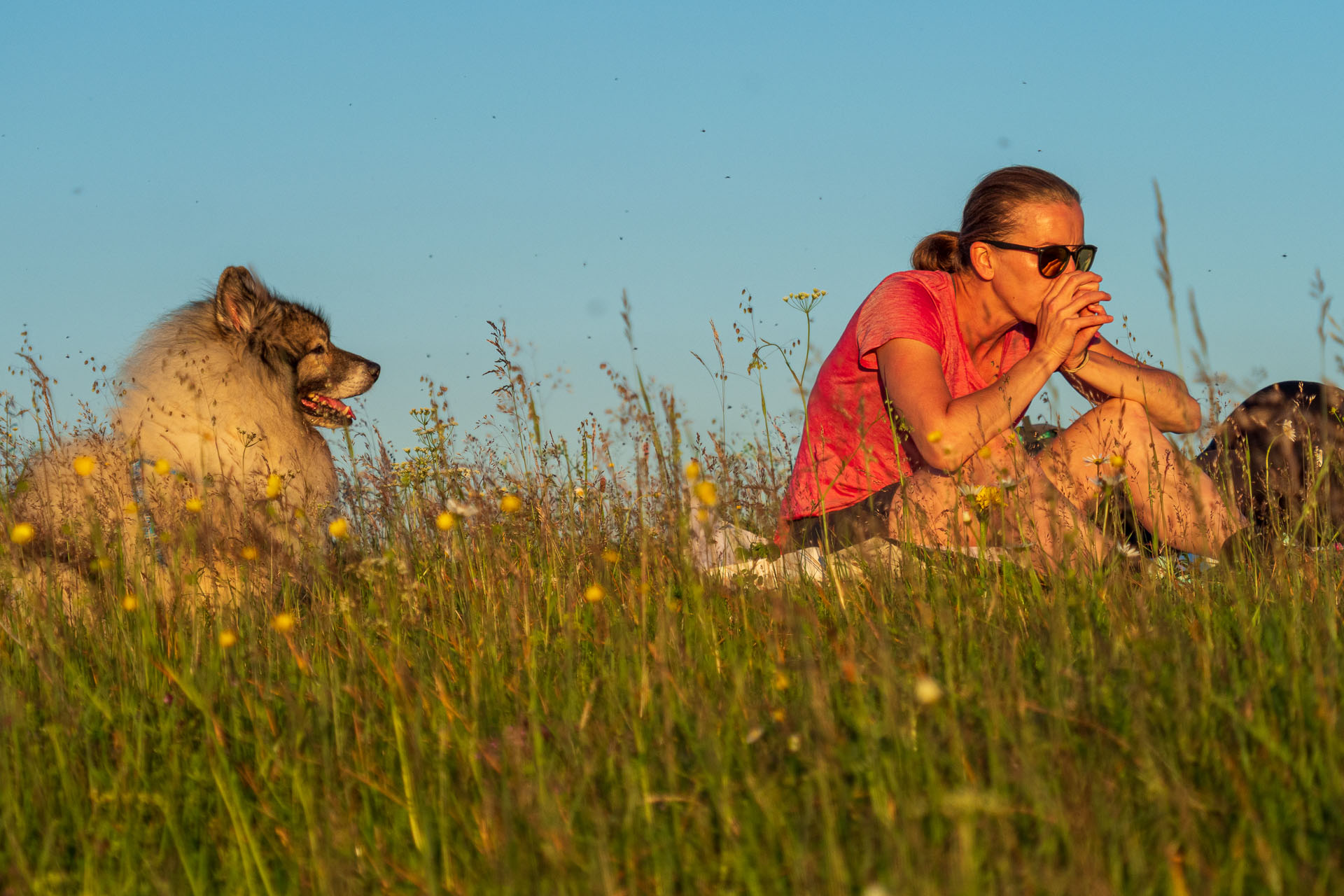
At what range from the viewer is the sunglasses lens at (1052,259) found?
383 centimetres

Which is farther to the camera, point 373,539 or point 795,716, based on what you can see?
point 373,539

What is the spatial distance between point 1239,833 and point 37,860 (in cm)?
174

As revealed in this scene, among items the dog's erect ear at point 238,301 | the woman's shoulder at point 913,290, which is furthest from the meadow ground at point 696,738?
the dog's erect ear at point 238,301

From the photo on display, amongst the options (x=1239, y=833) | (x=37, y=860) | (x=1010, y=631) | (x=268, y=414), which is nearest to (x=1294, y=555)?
(x=1010, y=631)

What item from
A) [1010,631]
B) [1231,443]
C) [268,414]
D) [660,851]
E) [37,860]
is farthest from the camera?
[268,414]

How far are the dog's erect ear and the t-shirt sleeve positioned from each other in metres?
3.02

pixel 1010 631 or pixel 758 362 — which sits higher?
pixel 758 362

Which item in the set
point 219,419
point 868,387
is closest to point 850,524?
point 868,387

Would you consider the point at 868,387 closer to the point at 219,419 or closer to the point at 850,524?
the point at 850,524

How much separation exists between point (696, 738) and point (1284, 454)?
2799 millimetres

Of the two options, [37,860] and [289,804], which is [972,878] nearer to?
[289,804]

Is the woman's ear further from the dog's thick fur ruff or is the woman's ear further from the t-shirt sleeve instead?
the dog's thick fur ruff

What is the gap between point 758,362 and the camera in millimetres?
2770

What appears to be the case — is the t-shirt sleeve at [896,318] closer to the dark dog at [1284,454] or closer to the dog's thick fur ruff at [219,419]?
the dark dog at [1284,454]
